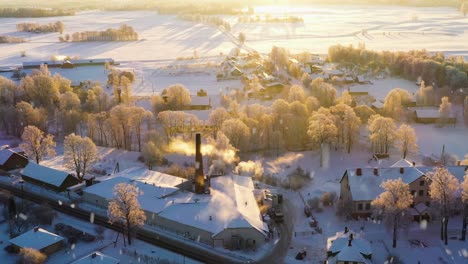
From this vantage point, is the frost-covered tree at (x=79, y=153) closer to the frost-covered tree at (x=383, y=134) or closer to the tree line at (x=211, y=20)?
the frost-covered tree at (x=383, y=134)

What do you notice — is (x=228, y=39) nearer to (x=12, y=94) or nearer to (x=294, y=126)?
(x=12, y=94)

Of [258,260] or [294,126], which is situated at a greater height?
[294,126]

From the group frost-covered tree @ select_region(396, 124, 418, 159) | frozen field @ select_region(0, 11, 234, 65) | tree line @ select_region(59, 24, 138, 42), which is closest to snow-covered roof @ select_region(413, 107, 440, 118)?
frost-covered tree @ select_region(396, 124, 418, 159)

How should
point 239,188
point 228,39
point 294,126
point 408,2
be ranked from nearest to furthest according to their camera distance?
1. point 239,188
2. point 294,126
3. point 228,39
4. point 408,2

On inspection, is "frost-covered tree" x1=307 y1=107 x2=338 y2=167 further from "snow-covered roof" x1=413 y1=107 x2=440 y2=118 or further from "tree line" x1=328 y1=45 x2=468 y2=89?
"tree line" x1=328 y1=45 x2=468 y2=89

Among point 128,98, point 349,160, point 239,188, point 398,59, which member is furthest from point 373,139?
point 398,59

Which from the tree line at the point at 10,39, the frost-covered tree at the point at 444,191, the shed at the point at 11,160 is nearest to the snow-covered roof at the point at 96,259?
the frost-covered tree at the point at 444,191

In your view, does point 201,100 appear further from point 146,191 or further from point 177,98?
point 146,191

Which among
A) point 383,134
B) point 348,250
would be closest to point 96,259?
point 348,250
